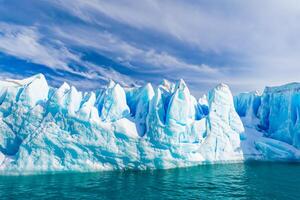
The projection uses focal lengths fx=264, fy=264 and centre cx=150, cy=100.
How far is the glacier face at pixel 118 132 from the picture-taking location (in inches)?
859

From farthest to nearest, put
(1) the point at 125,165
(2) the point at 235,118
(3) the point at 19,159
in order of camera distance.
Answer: (2) the point at 235,118 < (1) the point at 125,165 < (3) the point at 19,159

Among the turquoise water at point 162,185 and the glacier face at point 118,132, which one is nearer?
the turquoise water at point 162,185

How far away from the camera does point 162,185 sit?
1795cm

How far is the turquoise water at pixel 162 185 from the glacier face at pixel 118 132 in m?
1.27

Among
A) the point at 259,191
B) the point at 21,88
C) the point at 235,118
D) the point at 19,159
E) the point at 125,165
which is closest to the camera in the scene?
the point at 259,191

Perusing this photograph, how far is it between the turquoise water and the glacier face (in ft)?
4.18

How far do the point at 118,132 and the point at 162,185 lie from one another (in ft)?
21.6

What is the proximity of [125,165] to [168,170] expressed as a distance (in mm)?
3798

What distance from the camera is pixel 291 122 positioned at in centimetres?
3166

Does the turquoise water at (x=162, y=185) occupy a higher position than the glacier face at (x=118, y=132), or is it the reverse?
the glacier face at (x=118, y=132)

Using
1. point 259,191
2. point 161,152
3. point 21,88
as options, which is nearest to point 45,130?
point 21,88

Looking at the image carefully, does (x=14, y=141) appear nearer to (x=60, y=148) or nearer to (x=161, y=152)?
(x=60, y=148)

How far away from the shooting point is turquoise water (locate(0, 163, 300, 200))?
51.6ft

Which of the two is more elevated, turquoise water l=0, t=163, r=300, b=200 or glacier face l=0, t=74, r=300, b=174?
glacier face l=0, t=74, r=300, b=174
